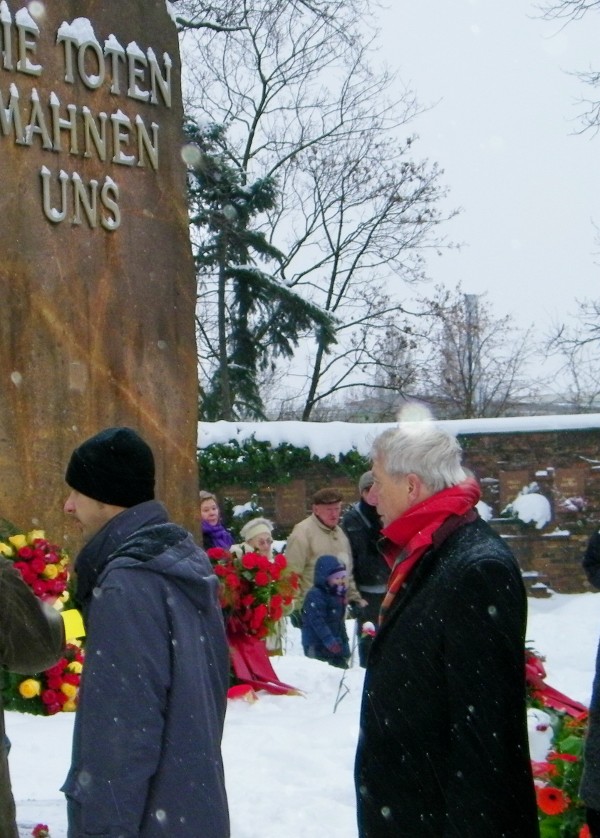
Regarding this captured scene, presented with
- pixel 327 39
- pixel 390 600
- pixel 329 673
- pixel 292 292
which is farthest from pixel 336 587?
pixel 327 39

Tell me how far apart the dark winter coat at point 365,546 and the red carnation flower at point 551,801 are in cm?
440

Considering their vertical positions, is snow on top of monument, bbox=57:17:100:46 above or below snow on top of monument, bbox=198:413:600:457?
above

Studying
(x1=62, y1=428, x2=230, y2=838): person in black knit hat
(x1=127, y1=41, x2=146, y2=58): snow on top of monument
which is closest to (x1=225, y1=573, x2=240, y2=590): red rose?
(x1=127, y1=41, x2=146, y2=58): snow on top of monument

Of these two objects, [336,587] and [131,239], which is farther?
[336,587]

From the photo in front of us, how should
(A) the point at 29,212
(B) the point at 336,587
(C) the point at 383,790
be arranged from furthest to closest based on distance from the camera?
(B) the point at 336,587 < (A) the point at 29,212 < (C) the point at 383,790

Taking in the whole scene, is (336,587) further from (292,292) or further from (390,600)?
(292,292)

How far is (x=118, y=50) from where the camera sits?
695 cm

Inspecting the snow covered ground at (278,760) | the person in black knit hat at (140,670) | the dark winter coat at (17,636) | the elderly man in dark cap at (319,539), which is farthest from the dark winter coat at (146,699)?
the elderly man in dark cap at (319,539)

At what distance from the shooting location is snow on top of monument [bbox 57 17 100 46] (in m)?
6.69

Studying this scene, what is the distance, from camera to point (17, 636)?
2.62 metres

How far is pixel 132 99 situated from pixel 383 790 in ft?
17.5

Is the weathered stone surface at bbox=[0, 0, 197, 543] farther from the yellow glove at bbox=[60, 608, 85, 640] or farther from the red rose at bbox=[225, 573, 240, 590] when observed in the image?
the yellow glove at bbox=[60, 608, 85, 640]

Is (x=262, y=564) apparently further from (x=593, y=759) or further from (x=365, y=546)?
(x=593, y=759)

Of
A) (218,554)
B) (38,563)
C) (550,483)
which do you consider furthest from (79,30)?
(550,483)
